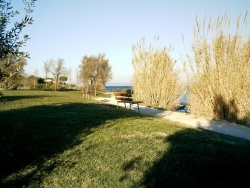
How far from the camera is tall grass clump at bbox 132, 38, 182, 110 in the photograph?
17.6 m


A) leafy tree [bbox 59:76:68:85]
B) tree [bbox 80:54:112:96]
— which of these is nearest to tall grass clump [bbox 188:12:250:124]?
tree [bbox 80:54:112:96]

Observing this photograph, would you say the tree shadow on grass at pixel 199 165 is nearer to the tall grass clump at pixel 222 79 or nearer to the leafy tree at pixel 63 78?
the tall grass clump at pixel 222 79

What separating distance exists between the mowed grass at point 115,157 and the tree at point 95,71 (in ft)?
94.3

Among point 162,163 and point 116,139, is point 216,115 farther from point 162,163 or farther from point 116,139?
point 162,163

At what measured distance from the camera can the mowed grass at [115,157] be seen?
16.8 ft

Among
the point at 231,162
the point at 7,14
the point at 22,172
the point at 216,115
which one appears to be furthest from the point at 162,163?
the point at 216,115

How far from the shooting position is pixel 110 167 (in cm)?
562

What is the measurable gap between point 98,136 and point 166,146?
1901 mm

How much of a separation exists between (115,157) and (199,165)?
5.75ft

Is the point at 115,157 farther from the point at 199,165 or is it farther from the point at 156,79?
the point at 156,79

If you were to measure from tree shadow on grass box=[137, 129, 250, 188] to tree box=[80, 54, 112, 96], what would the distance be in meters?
30.1

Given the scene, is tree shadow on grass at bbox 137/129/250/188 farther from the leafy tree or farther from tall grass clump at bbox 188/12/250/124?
the leafy tree

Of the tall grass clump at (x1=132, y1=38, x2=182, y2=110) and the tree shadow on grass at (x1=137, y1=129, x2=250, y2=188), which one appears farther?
the tall grass clump at (x1=132, y1=38, x2=182, y2=110)

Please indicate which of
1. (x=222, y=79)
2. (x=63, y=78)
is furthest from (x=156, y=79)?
(x=63, y=78)
